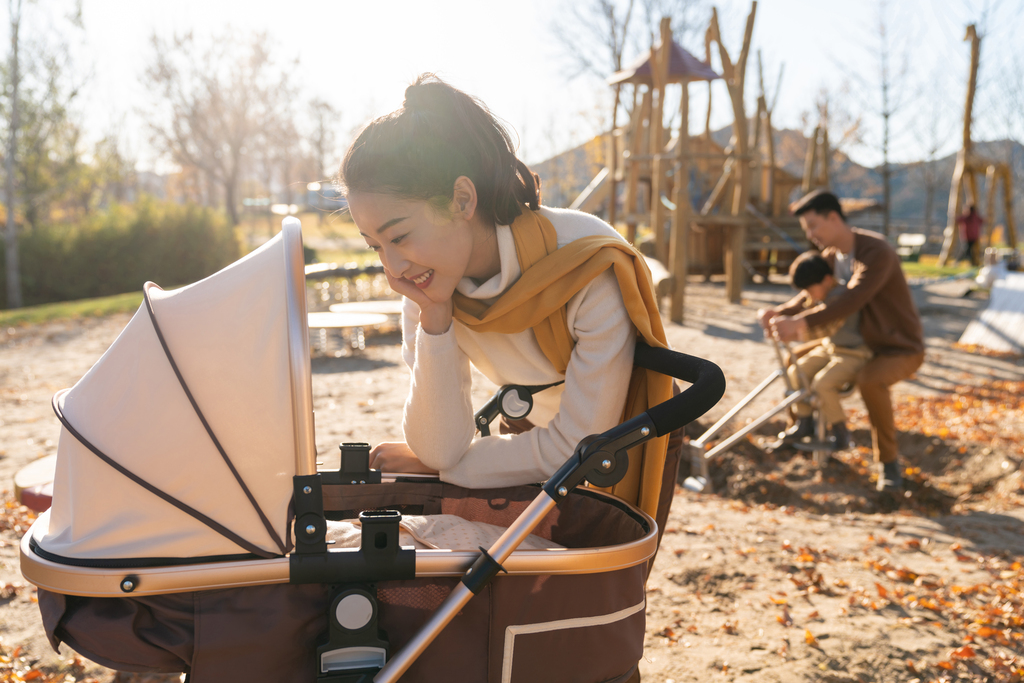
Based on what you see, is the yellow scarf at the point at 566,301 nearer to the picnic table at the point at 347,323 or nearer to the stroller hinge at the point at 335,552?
the stroller hinge at the point at 335,552

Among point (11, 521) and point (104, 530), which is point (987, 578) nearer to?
point (104, 530)

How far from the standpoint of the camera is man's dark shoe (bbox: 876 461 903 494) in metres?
4.59

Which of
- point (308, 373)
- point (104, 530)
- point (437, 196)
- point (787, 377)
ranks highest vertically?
point (437, 196)

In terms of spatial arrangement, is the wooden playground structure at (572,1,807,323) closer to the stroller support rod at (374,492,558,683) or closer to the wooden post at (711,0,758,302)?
the wooden post at (711,0,758,302)

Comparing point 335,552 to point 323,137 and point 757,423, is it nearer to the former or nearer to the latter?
point 757,423

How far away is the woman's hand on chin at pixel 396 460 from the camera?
2.25 m

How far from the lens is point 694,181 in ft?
51.6

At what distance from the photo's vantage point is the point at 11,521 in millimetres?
3967

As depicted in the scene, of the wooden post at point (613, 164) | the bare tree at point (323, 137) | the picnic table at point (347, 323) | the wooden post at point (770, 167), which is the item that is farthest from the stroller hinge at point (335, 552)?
the bare tree at point (323, 137)

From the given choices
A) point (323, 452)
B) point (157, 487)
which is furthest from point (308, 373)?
point (323, 452)

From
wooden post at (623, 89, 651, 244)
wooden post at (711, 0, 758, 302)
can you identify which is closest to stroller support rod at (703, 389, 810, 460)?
wooden post at (711, 0, 758, 302)

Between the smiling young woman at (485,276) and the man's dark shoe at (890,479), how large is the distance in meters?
3.48

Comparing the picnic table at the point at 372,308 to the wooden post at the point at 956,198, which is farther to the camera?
the wooden post at the point at 956,198

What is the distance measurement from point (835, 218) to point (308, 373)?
181 inches
